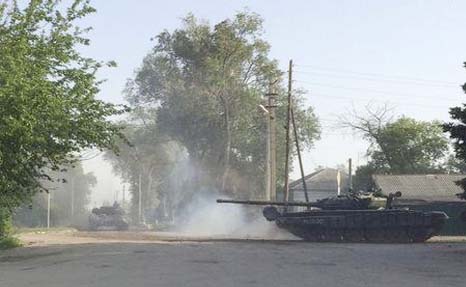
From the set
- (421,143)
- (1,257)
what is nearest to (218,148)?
(421,143)

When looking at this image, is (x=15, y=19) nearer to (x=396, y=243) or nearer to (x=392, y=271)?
(x=392, y=271)

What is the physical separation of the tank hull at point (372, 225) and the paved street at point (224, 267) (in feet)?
19.3

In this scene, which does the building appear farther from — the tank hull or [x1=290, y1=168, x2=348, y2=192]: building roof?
[x1=290, y1=168, x2=348, y2=192]: building roof

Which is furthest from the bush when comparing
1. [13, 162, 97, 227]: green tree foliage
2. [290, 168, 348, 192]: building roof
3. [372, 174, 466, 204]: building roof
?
[13, 162, 97, 227]: green tree foliage

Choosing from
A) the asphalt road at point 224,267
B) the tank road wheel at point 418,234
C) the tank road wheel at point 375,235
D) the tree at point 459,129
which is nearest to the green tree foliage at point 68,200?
the tank road wheel at point 375,235

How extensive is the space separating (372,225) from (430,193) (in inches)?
552

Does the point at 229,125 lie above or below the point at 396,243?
above

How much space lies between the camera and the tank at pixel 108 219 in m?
58.2

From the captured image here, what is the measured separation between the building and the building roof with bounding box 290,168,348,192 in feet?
73.5

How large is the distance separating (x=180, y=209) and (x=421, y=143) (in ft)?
71.1

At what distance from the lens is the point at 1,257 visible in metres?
22.9

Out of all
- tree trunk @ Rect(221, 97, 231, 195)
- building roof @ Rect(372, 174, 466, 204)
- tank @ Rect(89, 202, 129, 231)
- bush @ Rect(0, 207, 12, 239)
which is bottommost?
tank @ Rect(89, 202, 129, 231)

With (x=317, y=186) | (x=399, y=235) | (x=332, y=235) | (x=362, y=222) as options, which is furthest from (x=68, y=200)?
(x=399, y=235)

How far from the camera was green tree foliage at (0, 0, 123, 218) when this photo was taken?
19.5 metres
